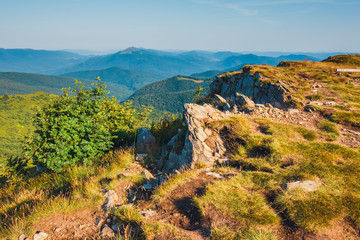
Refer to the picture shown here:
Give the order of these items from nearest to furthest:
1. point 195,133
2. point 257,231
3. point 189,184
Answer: point 257,231 → point 189,184 → point 195,133

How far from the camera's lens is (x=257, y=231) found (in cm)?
482

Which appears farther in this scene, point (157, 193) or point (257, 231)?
point (157, 193)

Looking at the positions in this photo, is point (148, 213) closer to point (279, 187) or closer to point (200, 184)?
point (200, 184)

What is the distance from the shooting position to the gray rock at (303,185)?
6.03 metres

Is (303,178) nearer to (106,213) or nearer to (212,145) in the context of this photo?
(212,145)

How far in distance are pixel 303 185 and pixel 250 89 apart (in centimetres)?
2770

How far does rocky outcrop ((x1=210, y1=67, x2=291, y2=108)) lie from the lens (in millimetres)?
20797

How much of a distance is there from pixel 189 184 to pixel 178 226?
6.12 ft

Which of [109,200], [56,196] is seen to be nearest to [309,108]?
[109,200]

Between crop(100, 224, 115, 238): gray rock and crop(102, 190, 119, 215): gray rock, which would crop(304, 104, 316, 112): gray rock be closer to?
crop(102, 190, 119, 215): gray rock

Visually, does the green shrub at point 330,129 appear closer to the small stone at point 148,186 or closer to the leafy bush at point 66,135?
the small stone at point 148,186

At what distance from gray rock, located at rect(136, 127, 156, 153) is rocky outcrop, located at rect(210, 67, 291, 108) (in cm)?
902

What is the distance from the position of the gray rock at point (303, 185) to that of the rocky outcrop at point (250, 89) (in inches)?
470

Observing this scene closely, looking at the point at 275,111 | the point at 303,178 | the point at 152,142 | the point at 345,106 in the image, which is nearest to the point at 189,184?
the point at 303,178
